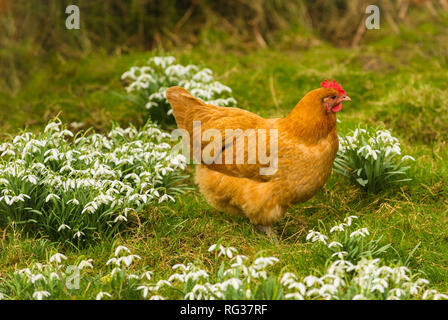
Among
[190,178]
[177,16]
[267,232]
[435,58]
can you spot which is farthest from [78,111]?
[435,58]

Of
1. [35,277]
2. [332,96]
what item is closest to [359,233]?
[332,96]

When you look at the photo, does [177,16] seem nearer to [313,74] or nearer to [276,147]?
[313,74]

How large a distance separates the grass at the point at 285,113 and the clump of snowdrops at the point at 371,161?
115mm

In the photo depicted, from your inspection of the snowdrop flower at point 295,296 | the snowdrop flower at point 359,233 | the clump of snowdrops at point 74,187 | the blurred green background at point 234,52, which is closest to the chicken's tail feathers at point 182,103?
the clump of snowdrops at point 74,187

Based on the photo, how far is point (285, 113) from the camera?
6.79 m

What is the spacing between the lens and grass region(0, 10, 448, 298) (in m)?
4.25

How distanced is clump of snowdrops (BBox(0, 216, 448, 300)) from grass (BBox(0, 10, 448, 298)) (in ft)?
0.85

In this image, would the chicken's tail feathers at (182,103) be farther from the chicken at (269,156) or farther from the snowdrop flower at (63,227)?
the snowdrop flower at (63,227)

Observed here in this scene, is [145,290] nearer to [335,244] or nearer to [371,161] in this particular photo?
[335,244]

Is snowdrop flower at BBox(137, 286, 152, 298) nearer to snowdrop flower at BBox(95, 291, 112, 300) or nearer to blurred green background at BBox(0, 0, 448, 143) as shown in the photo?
snowdrop flower at BBox(95, 291, 112, 300)

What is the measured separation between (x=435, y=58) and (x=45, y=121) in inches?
221

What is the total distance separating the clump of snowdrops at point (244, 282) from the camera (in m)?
3.23
